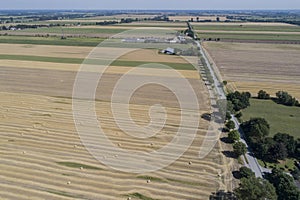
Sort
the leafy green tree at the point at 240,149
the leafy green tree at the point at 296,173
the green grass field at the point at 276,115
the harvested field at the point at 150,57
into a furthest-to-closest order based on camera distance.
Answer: the harvested field at the point at 150,57 < the green grass field at the point at 276,115 < the leafy green tree at the point at 240,149 < the leafy green tree at the point at 296,173

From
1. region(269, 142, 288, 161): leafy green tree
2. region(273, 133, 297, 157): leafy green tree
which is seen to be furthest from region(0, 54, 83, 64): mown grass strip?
region(269, 142, 288, 161): leafy green tree

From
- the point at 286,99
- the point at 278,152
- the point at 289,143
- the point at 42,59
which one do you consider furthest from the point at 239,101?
the point at 42,59

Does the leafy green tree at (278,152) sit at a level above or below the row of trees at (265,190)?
above

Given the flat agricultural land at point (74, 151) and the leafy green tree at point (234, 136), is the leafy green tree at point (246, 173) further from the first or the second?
the leafy green tree at point (234, 136)

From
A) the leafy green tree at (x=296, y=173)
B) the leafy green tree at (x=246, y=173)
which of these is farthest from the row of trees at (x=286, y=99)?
the leafy green tree at (x=246, y=173)

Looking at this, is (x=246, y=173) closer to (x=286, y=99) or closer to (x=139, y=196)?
(x=139, y=196)
